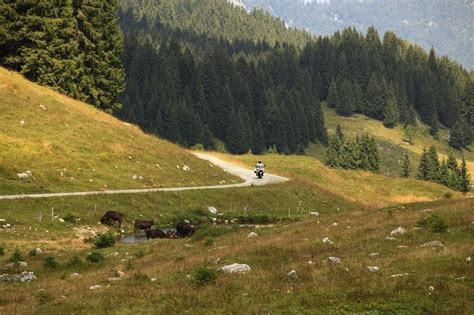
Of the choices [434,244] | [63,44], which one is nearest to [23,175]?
[63,44]

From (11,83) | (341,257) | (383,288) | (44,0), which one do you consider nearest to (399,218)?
(341,257)

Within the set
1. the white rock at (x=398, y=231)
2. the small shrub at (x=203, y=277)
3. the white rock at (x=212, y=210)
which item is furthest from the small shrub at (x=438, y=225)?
the white rock at (x=212, y=210)

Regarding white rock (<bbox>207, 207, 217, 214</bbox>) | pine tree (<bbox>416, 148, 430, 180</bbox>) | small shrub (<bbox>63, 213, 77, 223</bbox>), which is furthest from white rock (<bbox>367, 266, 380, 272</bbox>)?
pine tree (<bbox>416, 148, 430, 180</bbox>)

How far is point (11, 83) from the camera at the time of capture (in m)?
59.0

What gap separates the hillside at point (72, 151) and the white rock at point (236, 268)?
26641 millimetres

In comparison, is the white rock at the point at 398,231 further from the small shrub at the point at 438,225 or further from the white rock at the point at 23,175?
the white rock at the point at 23,175

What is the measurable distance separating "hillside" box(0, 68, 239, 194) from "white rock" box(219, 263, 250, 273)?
26.6m

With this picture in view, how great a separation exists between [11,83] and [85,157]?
15449mm

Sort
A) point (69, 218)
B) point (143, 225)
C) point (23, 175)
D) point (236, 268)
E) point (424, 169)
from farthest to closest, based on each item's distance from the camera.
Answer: point (424, 169), point (23, 175), point (143, 225), point (69, 218), point (236, 268)

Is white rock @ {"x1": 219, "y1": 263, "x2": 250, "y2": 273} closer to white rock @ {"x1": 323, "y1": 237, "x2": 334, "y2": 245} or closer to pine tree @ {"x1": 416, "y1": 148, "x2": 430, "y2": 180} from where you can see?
white rock @ {"x1": 323, "y1": 237, "x2": 334, "y2": 245}

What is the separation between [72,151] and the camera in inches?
1989

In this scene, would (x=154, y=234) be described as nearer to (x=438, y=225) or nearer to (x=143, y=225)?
(x=143, y=225)

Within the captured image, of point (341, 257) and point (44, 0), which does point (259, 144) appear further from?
point (341, 257)

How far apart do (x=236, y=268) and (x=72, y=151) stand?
35572 millimetres
